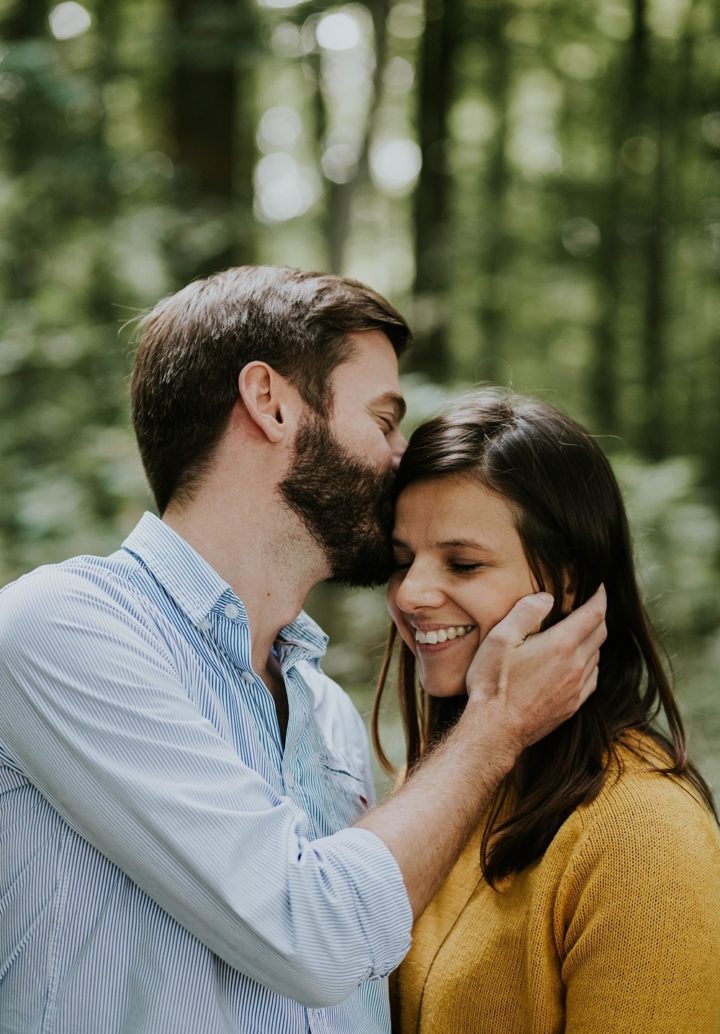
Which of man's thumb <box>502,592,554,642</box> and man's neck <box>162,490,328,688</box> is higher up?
man's neck <box>162,490,328,688</box>

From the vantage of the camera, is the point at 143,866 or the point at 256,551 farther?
the point at 256,551

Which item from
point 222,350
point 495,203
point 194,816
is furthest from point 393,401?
point 495,203

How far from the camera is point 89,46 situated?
29.2 feet

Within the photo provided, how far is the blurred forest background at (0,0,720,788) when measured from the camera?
21.8 feet

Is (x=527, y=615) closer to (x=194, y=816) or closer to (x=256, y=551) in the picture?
(x=256, y=551)

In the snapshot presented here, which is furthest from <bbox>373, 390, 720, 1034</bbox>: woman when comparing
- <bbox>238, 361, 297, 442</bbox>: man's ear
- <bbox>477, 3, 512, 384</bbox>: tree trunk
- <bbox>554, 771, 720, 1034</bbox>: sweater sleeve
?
<bbox>477, 3, 512, 384</bbox>: tree trunk

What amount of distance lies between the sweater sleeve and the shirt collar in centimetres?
92

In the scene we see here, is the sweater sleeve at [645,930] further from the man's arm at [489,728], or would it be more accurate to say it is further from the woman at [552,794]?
the man's arm at [489,728]

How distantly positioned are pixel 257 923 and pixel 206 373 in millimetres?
1279

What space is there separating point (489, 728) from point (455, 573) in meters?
0.43

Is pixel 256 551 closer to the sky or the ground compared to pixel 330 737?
closer to the sky

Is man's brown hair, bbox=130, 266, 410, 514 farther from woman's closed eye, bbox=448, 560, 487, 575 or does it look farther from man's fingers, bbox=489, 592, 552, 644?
man's fingers, bbox=489, 592, 552, 644

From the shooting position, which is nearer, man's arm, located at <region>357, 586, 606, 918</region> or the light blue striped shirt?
the light blue striped shirt

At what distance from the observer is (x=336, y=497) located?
2344mm
